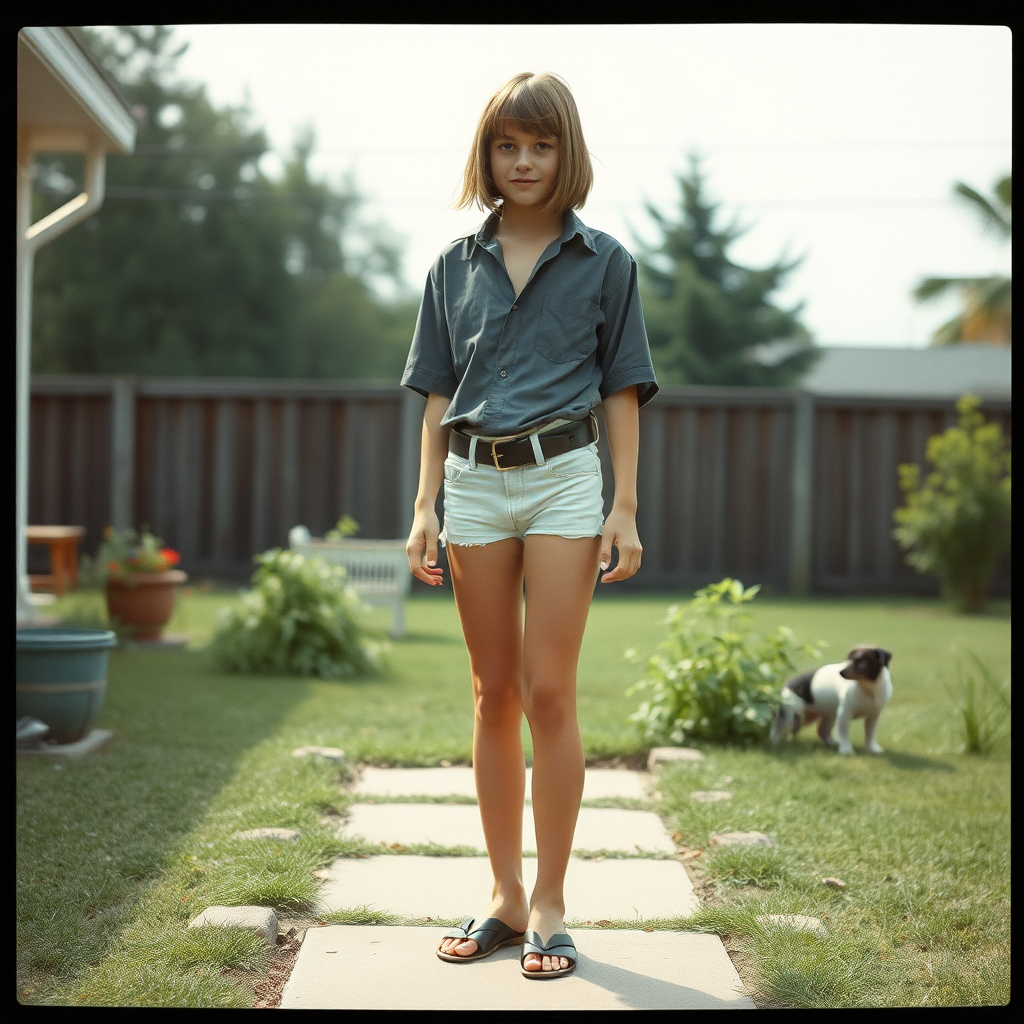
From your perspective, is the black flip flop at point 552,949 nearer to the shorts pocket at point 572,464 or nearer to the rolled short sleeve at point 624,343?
the shorts pocket at point 572,464

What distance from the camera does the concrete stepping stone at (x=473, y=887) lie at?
2465mm

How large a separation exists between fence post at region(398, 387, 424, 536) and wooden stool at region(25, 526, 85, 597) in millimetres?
2443

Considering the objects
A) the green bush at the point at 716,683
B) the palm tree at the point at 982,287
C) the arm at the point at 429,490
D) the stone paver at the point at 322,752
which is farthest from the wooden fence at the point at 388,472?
the palm tree at the point at 982,287

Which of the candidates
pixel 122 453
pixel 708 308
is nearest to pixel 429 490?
pixel 122 453

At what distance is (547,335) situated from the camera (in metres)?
2.21

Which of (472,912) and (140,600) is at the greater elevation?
(140,600)

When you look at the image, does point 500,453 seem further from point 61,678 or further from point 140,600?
point 140,600

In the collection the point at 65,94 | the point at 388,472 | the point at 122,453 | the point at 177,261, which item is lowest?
the point at 388,472

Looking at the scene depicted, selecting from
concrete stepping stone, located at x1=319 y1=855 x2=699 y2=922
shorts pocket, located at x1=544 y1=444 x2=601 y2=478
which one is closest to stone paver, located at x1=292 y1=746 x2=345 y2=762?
concrete stepping stone, located at x1=319 y1=855 x2=699 y2=922

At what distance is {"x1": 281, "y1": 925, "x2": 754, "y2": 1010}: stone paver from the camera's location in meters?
1.98

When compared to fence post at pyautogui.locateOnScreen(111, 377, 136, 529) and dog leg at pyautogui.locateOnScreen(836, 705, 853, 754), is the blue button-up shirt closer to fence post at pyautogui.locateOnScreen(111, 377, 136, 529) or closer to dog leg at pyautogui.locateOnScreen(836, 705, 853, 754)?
dog leg at pyautogui.locateOnScreen(836, 705, 853, 754)

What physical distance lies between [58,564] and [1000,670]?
20.1ft

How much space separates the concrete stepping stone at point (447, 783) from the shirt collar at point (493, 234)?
5.64ft

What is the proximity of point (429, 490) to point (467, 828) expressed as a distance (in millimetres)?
1180
